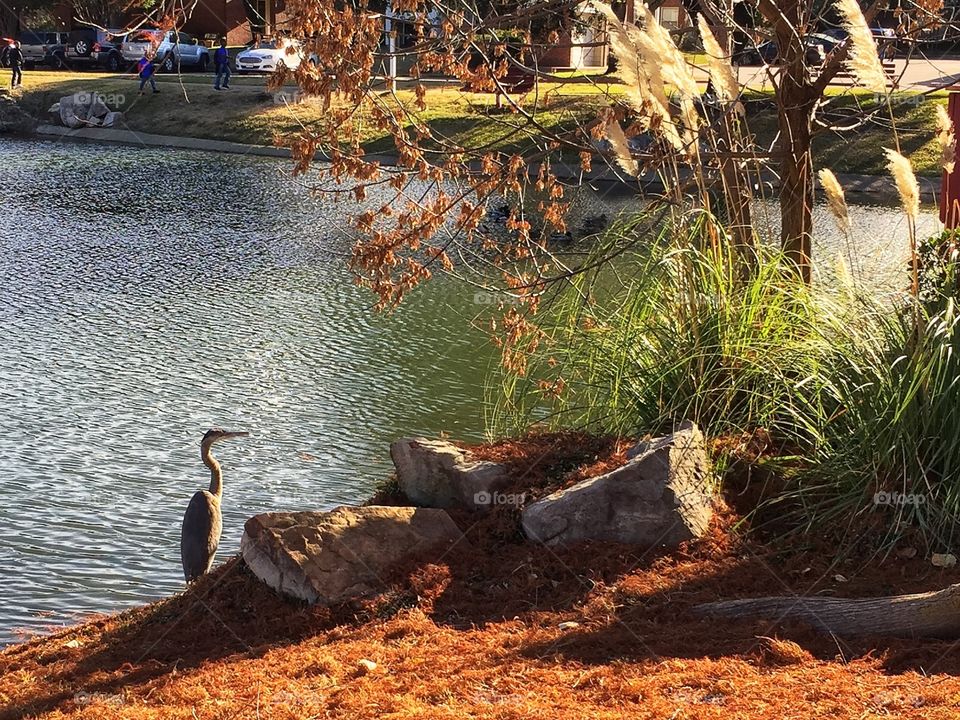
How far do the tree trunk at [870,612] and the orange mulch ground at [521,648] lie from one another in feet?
0.25

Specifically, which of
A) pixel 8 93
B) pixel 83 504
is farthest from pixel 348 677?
pixel 8 93

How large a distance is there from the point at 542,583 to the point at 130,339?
9.85 m

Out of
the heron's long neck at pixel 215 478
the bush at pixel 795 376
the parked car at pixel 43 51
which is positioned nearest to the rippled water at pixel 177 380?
the heron's long neck at pixel 215 478

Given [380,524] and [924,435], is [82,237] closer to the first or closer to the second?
[380,524]

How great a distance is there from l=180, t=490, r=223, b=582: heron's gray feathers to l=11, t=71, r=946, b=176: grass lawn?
1964 centimetres

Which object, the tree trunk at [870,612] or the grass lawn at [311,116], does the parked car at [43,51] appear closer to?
the grass lawn at [311,116]

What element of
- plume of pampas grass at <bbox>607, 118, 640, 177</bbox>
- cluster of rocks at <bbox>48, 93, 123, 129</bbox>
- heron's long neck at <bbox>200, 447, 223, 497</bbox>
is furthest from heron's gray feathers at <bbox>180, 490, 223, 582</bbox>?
cluster of rocks at <bbox>48, 93, 123, 129</bbox>

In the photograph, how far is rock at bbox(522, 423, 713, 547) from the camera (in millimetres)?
6383

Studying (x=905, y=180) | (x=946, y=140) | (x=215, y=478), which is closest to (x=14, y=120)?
(x=215, y=478)

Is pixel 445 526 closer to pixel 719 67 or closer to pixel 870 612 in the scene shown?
pixel 870 612

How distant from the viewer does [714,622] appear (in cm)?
555

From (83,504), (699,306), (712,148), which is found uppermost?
(712,148)

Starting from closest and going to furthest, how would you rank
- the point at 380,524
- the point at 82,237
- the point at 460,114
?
the point at 380,524
the point at 82,237
the point at 460,114

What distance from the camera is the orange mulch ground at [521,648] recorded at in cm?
471
